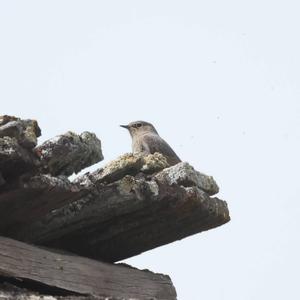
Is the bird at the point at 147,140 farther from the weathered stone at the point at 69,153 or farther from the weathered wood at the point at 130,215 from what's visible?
the weathered stone at the point at 69,153

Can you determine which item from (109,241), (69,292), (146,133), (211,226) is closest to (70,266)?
(69,292)

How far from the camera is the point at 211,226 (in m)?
5.18

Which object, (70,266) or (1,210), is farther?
(70,266)

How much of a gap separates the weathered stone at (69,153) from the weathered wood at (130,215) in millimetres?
93

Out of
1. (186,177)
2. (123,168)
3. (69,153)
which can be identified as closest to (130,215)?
(123,168)

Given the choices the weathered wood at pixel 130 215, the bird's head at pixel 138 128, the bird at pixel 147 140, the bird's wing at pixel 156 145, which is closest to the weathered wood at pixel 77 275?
the weathered wood at pixel 130 215

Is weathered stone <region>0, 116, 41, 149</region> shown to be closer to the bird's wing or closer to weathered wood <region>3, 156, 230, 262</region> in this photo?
weathered wood <region>3, 156, 230, 262</region>

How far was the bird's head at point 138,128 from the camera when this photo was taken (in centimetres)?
1480

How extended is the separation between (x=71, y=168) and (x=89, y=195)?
0.58 ft

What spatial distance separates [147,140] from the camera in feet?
45.1

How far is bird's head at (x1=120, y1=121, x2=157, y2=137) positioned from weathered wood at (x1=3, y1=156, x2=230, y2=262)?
9.41m

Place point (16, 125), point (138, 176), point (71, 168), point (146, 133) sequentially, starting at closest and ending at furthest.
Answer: point (16, 125) < point (71, 168) < point (138, 176) < point (146, 133)

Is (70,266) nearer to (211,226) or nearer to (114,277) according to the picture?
(114,277)

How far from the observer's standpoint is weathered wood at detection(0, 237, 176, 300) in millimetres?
4457
